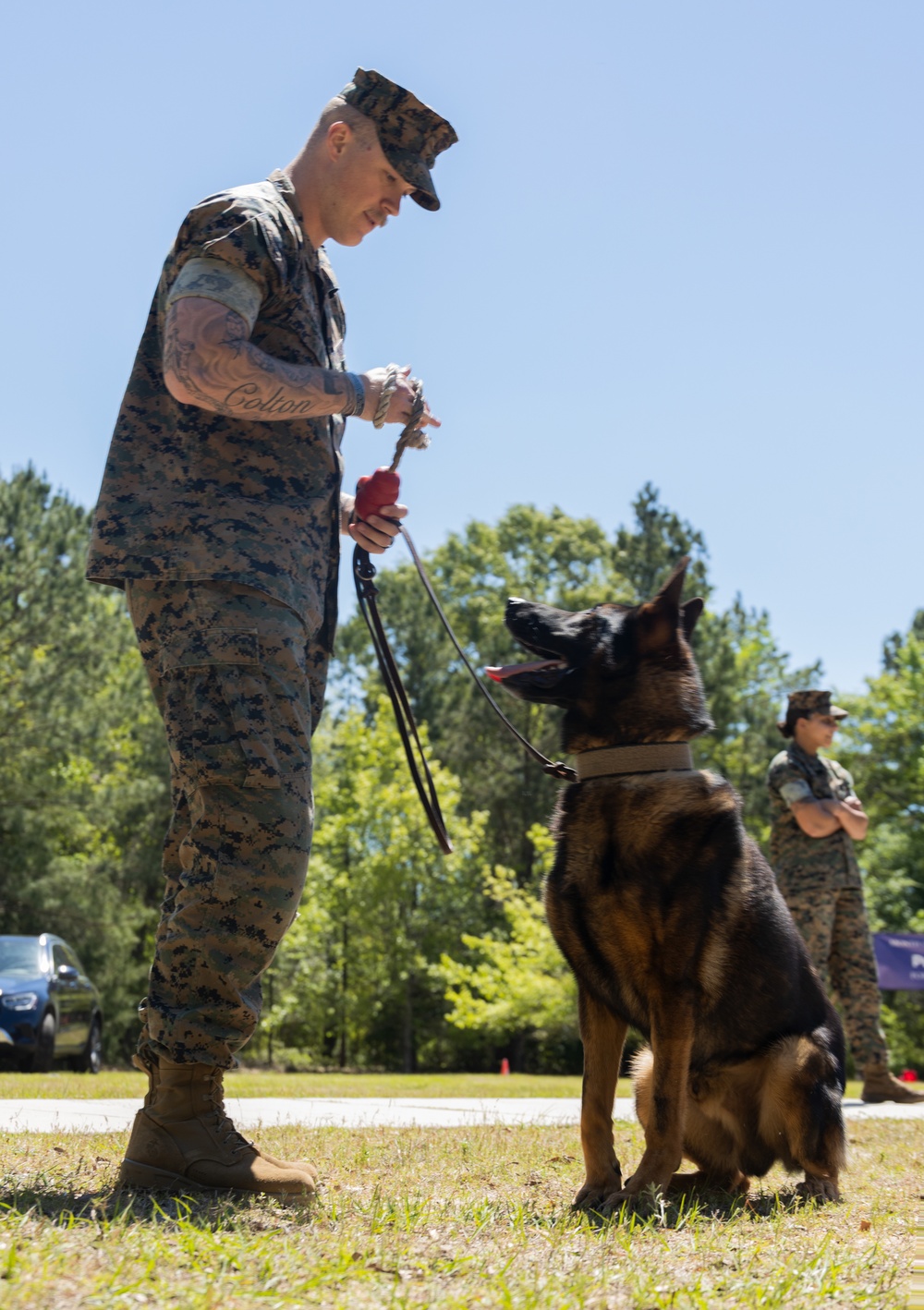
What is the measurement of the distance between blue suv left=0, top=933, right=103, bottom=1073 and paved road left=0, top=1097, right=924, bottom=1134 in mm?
5598

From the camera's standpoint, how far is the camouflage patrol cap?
3324 millimetres

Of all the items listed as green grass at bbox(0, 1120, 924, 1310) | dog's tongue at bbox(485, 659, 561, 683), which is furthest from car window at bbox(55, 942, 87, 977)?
dog's tongue at bbox(485, 659, 561, 683)

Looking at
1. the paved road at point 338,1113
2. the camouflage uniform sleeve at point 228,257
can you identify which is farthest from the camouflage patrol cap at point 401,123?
the paved road at point 338,1113

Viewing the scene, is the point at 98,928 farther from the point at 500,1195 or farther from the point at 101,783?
the point at 500,1195

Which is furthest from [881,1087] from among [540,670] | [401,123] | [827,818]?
[401,123]

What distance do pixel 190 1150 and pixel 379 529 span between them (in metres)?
1.85

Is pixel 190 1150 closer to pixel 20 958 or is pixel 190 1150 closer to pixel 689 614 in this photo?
pixel 689 614

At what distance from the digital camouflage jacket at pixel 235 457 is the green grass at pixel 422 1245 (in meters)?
1.52

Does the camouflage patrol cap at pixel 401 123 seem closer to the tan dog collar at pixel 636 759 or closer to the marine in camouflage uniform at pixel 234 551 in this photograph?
the marine in camouflage uniform at pixel 234 551

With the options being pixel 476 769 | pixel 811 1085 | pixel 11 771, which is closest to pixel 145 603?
pixel 811 1085

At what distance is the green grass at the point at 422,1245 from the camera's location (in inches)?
76.5

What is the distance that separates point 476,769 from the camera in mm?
33594

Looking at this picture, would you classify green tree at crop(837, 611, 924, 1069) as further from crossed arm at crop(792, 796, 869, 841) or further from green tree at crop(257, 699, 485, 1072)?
crossed arm at crop(792, 796, 869, 841)

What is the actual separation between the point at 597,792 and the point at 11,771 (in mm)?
21278
